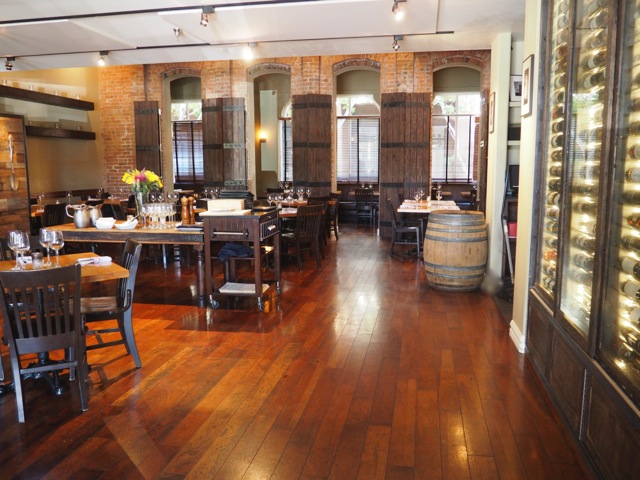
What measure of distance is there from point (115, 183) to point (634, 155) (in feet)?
37.5

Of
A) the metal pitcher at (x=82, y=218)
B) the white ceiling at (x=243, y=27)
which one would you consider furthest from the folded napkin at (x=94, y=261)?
the white ceiling at (x=243, y=27)

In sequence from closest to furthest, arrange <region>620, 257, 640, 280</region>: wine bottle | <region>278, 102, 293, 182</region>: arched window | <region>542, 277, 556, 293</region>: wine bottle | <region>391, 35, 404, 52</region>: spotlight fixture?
<region>620, 257, 640, 280</region>: wine bottle < <region>542, 277, 556, 293</region>: wine bottle < <region>391, 35, 404, 52</region>: spotlight fixture < <region>278, 102, 293, 182</region>: arched window

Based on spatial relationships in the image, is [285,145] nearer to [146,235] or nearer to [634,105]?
[146,235]

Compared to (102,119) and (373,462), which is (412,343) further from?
(102,119)

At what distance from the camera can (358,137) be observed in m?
14.5

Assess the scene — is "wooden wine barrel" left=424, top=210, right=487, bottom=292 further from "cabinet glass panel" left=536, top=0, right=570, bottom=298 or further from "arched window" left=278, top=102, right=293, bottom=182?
"arched window" left=278, top=102, right=293, bottom=182

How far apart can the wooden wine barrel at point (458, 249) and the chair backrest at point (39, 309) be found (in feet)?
12.9

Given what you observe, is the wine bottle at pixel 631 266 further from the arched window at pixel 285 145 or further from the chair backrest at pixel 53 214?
the arched window at pixel 285 145

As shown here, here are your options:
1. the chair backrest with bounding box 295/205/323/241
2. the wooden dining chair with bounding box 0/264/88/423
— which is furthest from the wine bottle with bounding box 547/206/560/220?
the chair backrest with bounding box 295/205/323/241

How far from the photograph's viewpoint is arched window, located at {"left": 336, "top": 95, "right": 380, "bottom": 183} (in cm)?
1434

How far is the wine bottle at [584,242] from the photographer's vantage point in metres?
2.83

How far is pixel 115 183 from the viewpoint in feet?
39.5

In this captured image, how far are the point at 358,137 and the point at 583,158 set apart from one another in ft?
38.4

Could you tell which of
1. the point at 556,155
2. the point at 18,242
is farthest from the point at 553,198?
the point at 18,242
